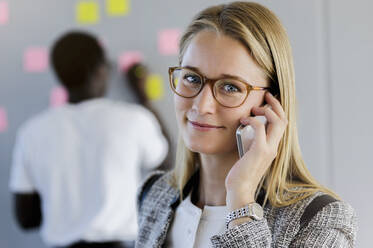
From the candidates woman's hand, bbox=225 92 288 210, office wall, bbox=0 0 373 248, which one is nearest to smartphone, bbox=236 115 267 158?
woman's hand, bbox=225 92 288 210

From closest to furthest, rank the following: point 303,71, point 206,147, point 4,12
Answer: point 206,147 → point 303,71 → point 4,12

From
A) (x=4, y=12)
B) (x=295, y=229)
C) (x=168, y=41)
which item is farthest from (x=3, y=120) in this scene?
(x=295, y=229)

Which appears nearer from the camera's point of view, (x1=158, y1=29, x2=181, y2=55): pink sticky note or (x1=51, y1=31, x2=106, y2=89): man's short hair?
(x1=51, y1=31, x2=106, y2=89): man's short hair

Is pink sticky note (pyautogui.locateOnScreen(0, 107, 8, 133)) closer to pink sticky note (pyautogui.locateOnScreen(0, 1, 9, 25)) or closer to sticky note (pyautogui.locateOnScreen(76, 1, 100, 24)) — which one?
pink sticky note (pyautogui.locateOnScreen(0, 1, 9, 25))

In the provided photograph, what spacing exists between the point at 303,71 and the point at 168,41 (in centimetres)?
71

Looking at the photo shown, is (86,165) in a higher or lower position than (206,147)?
lower

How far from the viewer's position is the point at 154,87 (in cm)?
229

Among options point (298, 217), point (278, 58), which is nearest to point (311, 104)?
point (278, 58)

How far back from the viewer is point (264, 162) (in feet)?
3.61

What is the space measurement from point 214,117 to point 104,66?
1.14 metres

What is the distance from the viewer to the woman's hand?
3.48ft

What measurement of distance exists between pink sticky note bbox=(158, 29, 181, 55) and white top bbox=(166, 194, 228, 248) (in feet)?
3.59

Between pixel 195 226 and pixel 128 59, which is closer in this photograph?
pixel 195 226

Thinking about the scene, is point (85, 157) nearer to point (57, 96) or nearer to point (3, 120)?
point (57, 96)
